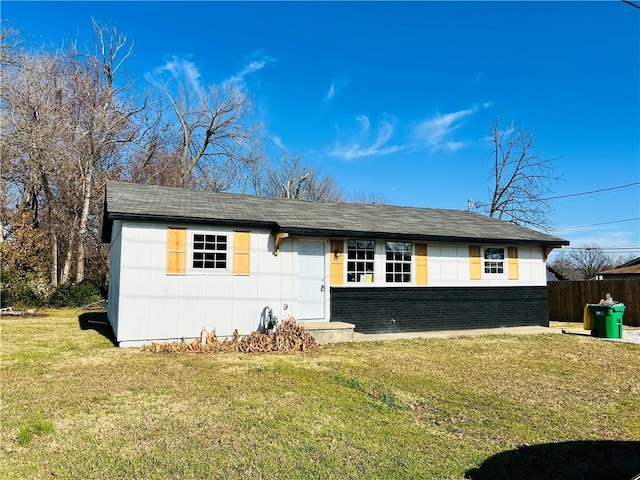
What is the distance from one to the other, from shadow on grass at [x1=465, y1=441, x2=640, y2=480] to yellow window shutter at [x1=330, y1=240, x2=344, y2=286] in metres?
7.18

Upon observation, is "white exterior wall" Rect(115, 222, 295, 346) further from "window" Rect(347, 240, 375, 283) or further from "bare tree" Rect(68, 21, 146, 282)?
"bare tree" Rect(68, 21, 146, 282)

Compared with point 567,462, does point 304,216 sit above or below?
above

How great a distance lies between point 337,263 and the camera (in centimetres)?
1079

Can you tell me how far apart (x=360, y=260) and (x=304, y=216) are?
1953 millimetres

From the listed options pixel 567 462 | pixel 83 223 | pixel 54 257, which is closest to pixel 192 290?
pixel 567 462

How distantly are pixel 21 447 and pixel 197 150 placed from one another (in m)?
26.1

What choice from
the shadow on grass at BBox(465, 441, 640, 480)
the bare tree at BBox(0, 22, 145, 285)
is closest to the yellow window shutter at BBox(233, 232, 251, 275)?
the shadow on grass at BBox(465, 441, 640, 480)

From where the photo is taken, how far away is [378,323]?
11.0 metres

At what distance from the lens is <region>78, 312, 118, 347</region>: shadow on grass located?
9.91 meters

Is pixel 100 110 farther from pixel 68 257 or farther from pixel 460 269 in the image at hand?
pixel 460 269

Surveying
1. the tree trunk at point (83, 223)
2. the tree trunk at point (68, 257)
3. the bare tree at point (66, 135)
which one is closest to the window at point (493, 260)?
the bare tree at point (66, 135)

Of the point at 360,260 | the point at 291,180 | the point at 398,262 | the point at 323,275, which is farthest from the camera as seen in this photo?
the point at 291,180

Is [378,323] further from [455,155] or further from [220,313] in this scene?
[455,155]

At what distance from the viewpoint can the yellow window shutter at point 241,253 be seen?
9531 millimetres
